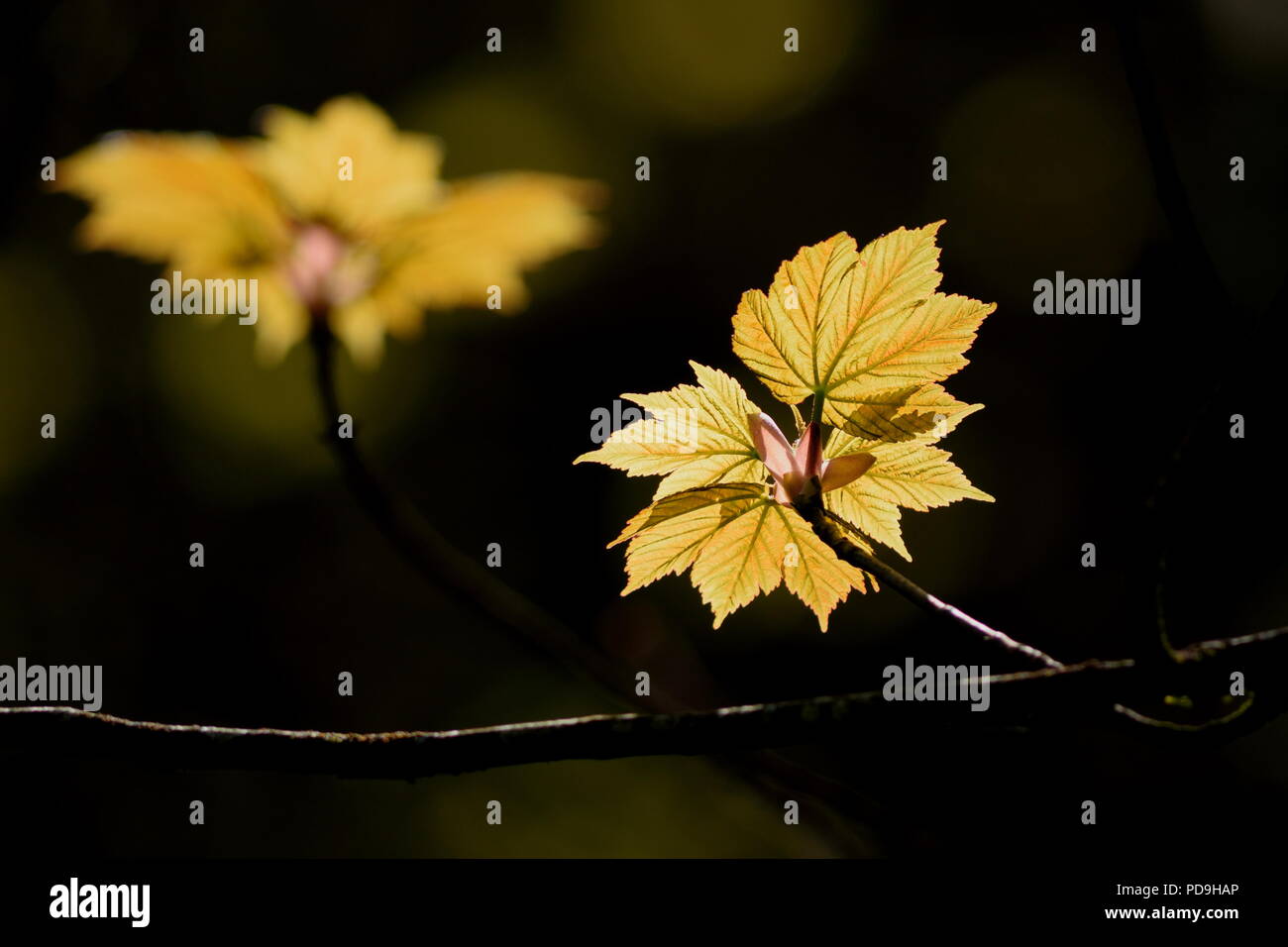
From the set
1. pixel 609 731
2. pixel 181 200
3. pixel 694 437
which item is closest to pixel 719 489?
pixel 694 437

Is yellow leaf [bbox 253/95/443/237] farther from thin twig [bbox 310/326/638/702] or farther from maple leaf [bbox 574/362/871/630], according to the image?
maple leaf [bbox 574/362/871/630]

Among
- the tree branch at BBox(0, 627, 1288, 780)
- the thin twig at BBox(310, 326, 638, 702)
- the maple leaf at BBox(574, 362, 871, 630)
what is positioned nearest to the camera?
the tree branch at BBox(0, 627, 1288, 780)

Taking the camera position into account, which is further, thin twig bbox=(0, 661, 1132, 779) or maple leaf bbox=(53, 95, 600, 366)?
maple leaf bbox=(53, 95, 600, 366)

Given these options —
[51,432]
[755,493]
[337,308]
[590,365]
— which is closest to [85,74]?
[51,432]

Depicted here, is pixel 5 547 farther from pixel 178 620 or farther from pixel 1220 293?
pixel 1220 293

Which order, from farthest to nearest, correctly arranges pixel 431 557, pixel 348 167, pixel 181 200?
pixel 348 167 < pixel 181 200 < pixel 431 557

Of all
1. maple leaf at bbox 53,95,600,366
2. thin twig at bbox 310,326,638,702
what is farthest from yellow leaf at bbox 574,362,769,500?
maple leaf at bbox 53,95,600,366

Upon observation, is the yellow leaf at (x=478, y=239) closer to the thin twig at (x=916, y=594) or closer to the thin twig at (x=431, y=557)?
the thin twig at (x=431, y=557)

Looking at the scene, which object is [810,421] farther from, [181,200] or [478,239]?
[181,200]
